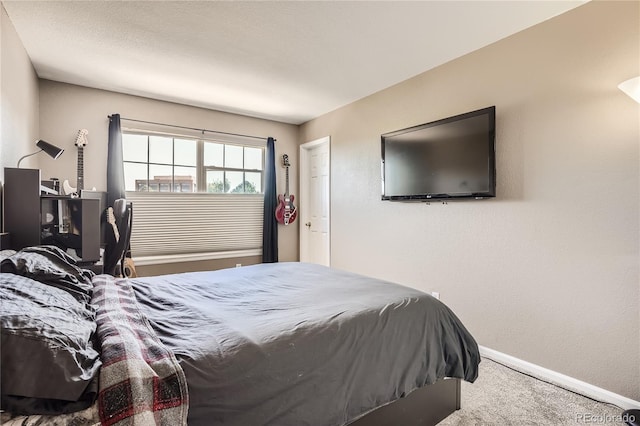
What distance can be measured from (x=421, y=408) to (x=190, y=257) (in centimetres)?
316

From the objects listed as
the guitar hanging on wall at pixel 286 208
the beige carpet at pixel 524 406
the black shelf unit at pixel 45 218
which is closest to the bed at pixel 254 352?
the beige carpet at pixel 524 406

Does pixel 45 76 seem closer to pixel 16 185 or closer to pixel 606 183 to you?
pixel 16 185

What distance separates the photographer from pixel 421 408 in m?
1.62

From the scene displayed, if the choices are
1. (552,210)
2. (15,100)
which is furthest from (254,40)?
(552,210)

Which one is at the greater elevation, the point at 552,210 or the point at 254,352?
the point at 552,210

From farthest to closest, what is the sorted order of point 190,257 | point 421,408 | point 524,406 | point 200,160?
point 200,160 → point 190,257 → point 524,406 → point 421,408

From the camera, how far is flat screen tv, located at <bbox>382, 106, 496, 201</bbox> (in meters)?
2.49

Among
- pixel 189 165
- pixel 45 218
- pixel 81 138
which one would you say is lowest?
pixel 45 218

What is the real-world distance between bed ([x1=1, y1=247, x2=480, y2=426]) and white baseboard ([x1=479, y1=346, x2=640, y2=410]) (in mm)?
851

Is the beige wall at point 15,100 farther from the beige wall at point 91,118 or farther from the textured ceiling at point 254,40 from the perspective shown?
the beige wall at point 91,118

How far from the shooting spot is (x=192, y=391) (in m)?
0.96

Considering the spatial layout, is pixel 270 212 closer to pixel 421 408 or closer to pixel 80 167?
pixel 80 167

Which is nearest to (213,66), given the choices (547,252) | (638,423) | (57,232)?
(57,232)

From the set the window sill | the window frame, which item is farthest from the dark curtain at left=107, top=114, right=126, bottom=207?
the window sill
